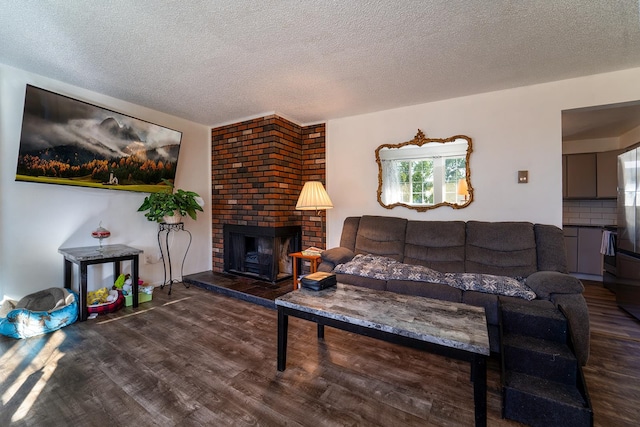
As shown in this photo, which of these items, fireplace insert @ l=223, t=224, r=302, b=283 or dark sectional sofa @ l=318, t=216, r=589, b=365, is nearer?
dark sectional sofa @ l=318, t=216, r=589, b=365

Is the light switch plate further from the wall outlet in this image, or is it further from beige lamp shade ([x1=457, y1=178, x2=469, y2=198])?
the wall outlet

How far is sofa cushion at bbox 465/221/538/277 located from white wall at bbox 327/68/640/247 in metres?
0.31

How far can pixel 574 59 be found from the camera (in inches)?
88.9

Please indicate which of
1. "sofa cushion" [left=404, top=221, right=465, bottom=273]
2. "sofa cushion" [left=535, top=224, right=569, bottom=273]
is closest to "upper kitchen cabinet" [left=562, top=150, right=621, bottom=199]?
"sofa cushion" [left=535, top=224, right=569, bottom=273]

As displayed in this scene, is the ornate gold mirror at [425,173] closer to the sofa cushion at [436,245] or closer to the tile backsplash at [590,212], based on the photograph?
the sofa cushion at [436,245]

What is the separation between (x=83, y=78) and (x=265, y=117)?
1.92 m

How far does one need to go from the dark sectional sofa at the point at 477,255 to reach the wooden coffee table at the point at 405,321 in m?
0.48

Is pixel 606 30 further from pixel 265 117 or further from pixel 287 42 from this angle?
pixel 265 117

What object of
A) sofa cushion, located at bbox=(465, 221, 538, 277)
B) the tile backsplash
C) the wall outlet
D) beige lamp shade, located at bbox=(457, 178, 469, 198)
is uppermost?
beige lamp shade, located at bbox=(457, 178, 469, 198)

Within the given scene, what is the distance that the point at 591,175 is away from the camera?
419 cm

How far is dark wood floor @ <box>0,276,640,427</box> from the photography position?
1.42 metres

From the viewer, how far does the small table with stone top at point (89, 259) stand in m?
2.55

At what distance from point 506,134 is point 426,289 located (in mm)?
1981

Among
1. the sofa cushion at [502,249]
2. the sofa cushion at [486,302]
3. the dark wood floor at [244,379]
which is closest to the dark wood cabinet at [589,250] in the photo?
the dark wood floor at [244,379]
